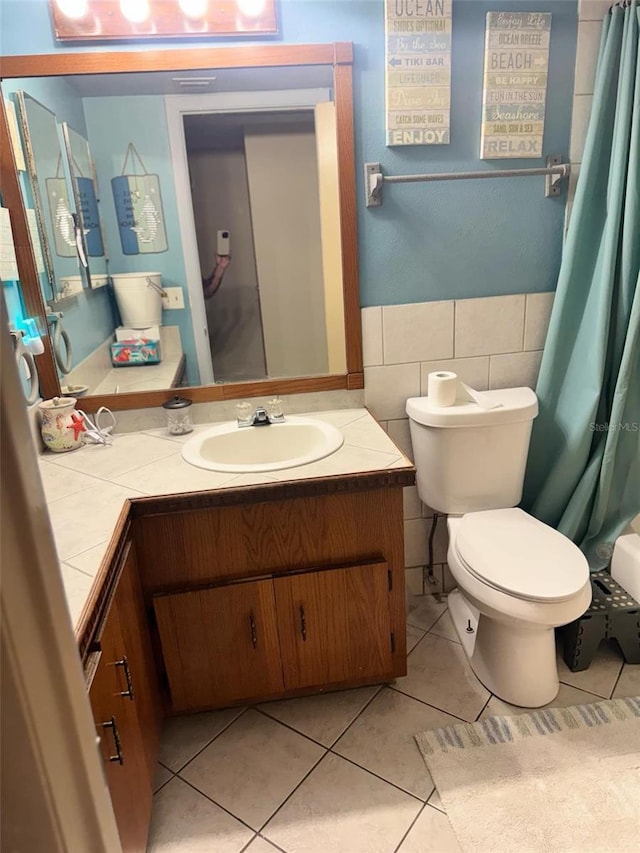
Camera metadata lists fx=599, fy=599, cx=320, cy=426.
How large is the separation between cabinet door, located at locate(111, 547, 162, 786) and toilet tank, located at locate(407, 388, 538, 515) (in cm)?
95

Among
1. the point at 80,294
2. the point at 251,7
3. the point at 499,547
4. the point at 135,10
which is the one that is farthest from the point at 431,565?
the point at 135,10

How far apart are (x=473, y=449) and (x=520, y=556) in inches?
14.1

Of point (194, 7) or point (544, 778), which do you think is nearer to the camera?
point (544, 778)

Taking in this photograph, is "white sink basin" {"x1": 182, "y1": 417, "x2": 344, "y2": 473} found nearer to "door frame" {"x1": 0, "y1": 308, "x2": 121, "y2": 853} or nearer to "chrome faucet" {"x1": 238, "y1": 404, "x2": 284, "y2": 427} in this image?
"chrome faucet" {"x1": 238, "y1": 404, "x2": 284, "y2": 427}

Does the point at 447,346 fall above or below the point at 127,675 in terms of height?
above

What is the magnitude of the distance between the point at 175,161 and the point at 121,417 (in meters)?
0.80

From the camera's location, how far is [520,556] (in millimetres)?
1709

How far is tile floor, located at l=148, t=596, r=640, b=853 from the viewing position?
56.1 inches

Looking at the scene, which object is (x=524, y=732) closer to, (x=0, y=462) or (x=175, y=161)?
(x=0, y=462)

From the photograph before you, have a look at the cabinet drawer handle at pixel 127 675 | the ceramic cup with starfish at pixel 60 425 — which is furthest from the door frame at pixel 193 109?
the cabinet drawer handle at pixel 127 675

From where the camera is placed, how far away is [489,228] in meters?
1.92

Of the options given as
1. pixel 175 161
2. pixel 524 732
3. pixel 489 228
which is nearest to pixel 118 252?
pixel 175 161

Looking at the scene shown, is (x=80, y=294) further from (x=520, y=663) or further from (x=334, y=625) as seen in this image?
(x=520, y=663)

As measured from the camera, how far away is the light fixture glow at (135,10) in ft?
5.23
